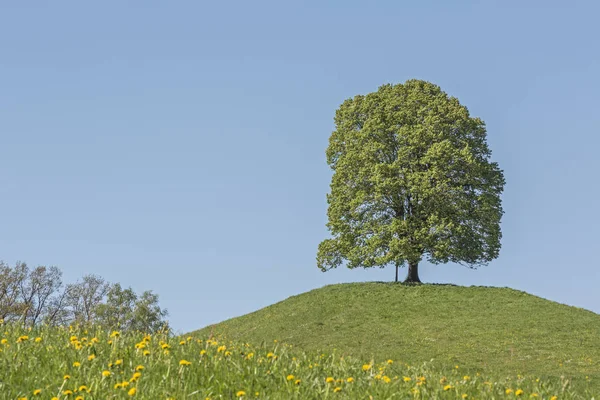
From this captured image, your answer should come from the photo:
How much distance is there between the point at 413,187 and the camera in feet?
136

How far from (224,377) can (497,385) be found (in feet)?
12.1

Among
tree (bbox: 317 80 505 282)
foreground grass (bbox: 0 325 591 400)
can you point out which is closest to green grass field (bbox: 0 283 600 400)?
foreground grass (bbox: 0 325 591 400)

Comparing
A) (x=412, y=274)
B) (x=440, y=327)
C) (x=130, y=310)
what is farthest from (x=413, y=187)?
(x=130, y=310)

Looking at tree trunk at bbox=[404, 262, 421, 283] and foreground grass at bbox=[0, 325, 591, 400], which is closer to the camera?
foreground grass at bbox=[0, 325, 591, 400]

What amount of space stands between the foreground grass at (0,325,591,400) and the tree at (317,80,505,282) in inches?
1301

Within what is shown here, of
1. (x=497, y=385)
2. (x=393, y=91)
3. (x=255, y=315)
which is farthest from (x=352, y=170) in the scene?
(x=497, y=385)

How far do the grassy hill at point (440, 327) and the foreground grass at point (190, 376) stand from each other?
652 inches

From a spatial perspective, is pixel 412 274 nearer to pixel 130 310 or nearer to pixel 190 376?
pixel 130 310

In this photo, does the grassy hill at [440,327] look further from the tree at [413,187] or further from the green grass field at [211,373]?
the green grass field at [211,373]

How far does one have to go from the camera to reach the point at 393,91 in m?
45.7

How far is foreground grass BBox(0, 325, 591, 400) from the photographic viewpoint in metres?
6.71

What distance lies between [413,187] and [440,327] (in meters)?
10.9

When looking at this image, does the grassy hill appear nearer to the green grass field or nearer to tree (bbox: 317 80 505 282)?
tree (bbox: 317 80 505 282)

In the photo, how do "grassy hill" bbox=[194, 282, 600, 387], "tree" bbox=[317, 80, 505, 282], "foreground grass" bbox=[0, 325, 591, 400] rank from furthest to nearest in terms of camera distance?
"tree" bbox=[317, 80, 505, 282], "grassy hill" bbox=[194, 282, 600, 387], "foreground grass" bbox=[0, 325, 591, 400]
